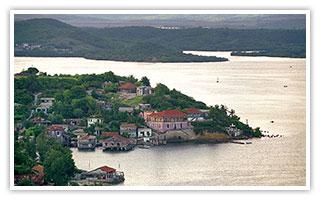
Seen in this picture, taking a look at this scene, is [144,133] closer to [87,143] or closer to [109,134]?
[109,134]

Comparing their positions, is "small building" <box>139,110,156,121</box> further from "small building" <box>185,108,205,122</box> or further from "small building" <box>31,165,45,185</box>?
"small building" <box>31,165,45,185</box>

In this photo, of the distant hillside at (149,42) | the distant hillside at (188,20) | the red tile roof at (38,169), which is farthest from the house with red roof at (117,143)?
the distant hillside at (188,20)

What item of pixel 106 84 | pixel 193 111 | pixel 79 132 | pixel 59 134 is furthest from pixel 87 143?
pixel 193 111

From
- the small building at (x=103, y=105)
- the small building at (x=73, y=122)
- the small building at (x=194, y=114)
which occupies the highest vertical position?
the small building at (x=103, y=105)

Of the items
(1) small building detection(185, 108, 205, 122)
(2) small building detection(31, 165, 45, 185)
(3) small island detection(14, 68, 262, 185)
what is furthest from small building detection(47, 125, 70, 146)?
(1) small building detection(185, 108, 205, 122)

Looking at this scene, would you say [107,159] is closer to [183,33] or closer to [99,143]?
[99,143]

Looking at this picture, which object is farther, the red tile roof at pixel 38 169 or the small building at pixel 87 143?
the small building at pixel 87 143

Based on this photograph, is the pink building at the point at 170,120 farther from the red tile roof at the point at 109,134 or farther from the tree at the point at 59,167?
the tree at the point at 59,167
